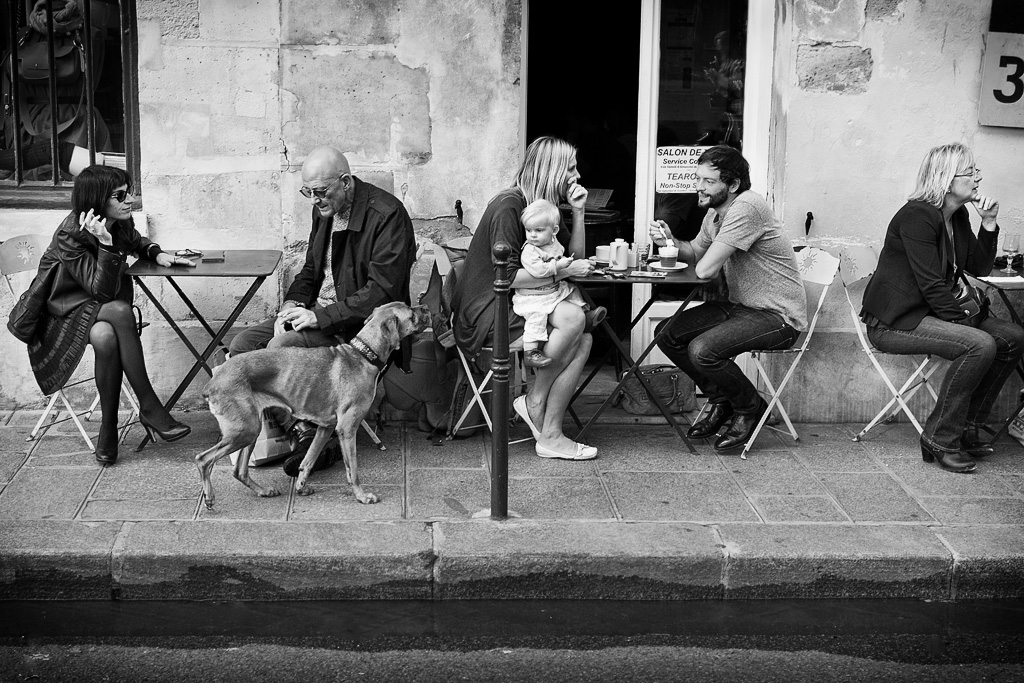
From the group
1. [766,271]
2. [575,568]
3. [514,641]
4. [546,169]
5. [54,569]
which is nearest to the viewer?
[514,641]

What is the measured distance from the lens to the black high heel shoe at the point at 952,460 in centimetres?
562

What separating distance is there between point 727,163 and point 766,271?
1.92ft

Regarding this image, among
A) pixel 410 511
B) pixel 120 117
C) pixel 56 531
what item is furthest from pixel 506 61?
pixel 56 531

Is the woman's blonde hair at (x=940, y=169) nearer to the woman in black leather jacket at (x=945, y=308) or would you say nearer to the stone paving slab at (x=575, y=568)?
the woman in black leather jacket at (x=945, y=308)

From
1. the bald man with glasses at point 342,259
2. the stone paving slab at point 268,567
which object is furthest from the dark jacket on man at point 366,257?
the stone paving slab at point 268,567

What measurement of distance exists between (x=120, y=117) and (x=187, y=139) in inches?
19.4

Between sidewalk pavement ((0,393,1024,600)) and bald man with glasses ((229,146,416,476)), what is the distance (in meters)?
0.63

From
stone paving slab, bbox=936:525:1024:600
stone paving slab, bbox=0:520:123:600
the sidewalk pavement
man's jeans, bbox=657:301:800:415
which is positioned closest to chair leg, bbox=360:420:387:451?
the sidewalk pavement

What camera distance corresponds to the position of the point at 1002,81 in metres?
6.30

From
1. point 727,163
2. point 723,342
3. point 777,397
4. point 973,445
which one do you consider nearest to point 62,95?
point 727,163

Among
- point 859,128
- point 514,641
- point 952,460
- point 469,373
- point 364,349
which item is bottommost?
point 514,641

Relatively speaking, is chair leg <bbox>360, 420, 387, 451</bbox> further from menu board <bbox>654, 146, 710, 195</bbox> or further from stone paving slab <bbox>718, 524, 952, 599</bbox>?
menu board <bbox>654, 146, 710, 195</bbox>

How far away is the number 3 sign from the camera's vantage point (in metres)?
6.28

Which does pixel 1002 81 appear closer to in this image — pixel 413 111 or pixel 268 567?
pixel 413 111
